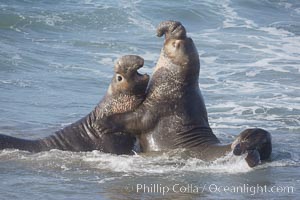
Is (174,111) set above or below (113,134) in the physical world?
above

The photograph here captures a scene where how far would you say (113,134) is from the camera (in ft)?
33.7

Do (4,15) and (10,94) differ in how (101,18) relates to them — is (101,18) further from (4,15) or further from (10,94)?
(10,94)

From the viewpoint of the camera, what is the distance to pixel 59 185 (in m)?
8.68

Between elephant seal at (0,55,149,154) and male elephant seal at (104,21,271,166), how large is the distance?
139 mm

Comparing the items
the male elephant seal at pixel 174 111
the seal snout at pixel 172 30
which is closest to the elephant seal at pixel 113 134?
the male elephant seal at pixel 174 111

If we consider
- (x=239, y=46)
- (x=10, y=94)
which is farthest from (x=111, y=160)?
(x=239, y=46)

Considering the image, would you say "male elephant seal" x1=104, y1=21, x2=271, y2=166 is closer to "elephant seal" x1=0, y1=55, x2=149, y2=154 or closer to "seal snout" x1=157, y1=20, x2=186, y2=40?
"seal snout" x1=157, y1=20, x2=186, y2=40

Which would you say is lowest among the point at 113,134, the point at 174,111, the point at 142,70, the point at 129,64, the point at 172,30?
the point at 142,70

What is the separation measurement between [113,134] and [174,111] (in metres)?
0.74

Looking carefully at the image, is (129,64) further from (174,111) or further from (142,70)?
(142,70)

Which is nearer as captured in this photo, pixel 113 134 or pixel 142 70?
pixel 113 134

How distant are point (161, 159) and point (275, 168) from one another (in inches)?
49.1

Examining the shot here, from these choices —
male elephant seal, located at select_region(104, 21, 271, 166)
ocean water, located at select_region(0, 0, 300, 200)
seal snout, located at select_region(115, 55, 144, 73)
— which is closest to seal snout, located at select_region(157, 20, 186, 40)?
male elephant seal, located at select_region(104, 21, 271, 166)

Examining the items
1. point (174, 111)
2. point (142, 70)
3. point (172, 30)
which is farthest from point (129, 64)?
point (142, 70)
